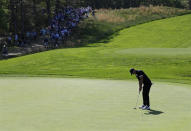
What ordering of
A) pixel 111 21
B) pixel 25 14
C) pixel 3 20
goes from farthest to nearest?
pixel 111 21
pixel 25 14
pixel 3 20

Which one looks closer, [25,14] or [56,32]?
[56,32]

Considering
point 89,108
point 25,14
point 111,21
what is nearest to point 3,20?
point 25,14

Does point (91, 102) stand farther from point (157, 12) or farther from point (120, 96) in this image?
point (157, 12)

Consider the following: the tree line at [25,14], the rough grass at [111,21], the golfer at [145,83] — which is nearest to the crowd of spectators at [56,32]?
the rough grass at [111,21]

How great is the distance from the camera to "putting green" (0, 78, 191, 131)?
496 inches

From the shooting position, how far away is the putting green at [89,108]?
1261cm

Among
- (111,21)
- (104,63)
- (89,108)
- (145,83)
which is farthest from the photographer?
(111,21)

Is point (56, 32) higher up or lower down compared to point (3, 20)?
lower down

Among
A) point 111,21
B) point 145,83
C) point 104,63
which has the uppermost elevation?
point 111,21

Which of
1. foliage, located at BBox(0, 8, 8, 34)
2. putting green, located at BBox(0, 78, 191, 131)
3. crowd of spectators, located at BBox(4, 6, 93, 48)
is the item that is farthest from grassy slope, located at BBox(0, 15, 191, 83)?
foliage, located at BBox(0, 8, 8, 34)

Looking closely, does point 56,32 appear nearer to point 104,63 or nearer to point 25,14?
point 25,14

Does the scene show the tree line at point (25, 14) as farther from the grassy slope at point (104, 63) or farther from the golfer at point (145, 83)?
the golfer at point (145, 83)

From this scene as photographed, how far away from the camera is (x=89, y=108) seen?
1584 cm

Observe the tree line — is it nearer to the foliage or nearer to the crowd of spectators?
the foliage
